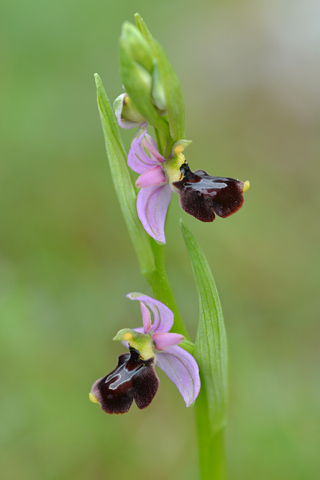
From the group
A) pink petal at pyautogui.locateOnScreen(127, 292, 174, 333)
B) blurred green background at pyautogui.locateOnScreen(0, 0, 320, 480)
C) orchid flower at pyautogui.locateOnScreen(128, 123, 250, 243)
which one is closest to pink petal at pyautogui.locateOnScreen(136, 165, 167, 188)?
orchid flower at pyautogui.locateOnScreen(128, 123, 250, 243)

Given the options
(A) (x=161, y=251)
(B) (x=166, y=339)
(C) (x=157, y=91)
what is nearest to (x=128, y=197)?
(A) (x=161, y=251)

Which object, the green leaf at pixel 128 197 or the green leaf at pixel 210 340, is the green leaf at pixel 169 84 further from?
the green leaf at pixel 210 340

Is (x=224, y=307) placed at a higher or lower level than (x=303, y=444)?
higher

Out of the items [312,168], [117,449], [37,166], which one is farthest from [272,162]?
[117,449]

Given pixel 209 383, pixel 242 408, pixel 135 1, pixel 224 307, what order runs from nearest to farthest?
1. pixel 209 383
2. pixel 242 408
3. pixel 224 307
4. pixel 135 1

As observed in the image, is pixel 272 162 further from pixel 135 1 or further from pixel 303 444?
pixel 303 444

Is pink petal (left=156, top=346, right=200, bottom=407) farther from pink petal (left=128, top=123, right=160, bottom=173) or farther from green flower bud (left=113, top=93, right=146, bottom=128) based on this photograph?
green flower bud (left=113, top=93, right=146, bottom=128)

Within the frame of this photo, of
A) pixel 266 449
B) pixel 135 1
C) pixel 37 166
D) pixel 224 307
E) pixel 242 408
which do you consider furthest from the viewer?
pixel 135 1

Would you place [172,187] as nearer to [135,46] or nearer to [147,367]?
[135,46]
